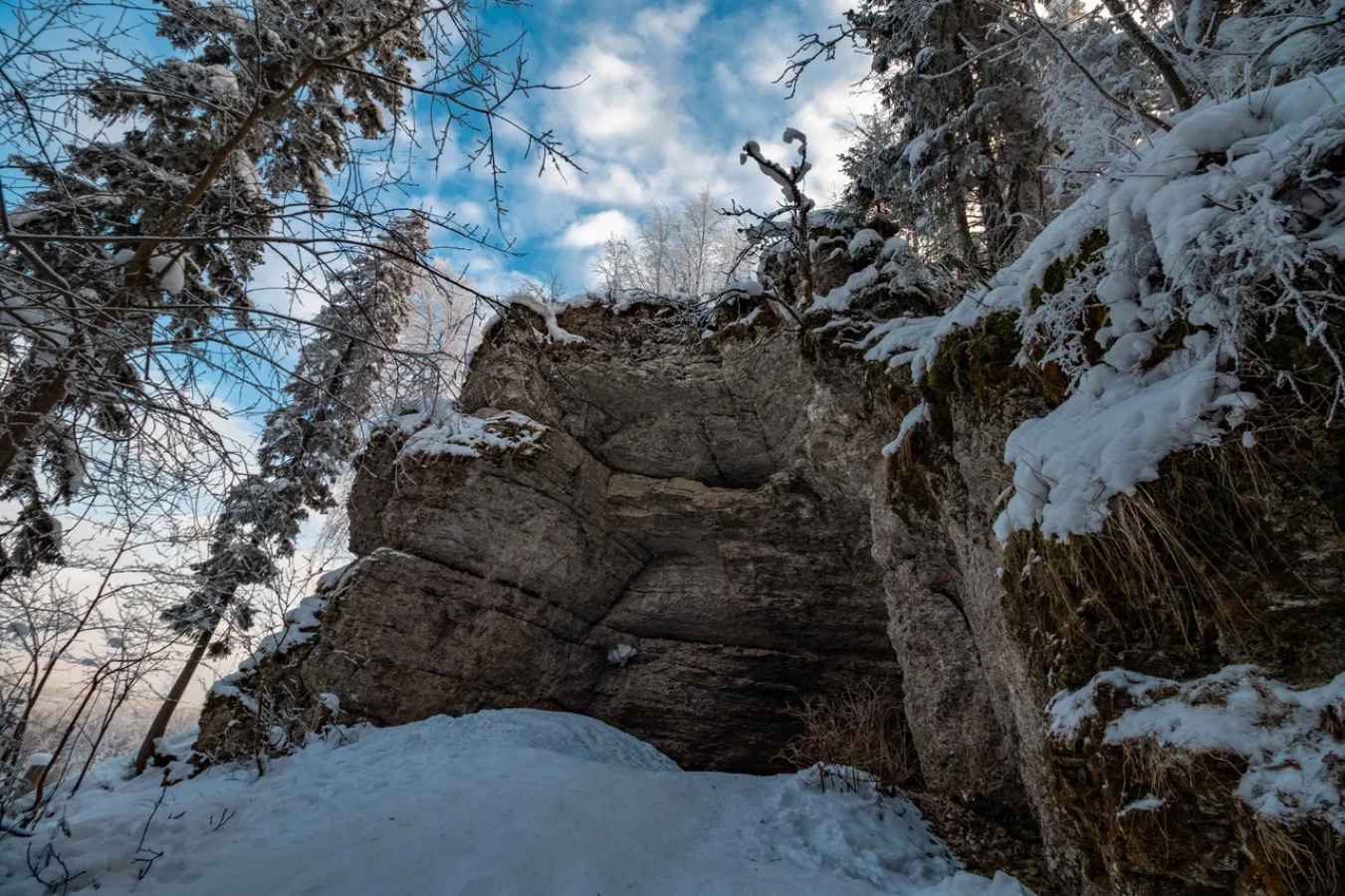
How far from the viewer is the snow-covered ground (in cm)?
383

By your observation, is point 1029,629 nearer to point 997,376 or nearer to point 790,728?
point 997,376

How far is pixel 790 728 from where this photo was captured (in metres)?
9.34

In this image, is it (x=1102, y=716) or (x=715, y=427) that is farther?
(x=715, y=427)

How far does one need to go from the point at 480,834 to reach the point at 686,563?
5.55 m

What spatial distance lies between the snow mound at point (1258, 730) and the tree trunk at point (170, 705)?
1090cm

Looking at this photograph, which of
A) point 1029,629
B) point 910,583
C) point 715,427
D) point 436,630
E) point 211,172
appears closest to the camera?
point 211,172

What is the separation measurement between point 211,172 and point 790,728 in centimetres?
975

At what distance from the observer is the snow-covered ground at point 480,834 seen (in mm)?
3830

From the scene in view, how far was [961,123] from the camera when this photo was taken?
804 cm

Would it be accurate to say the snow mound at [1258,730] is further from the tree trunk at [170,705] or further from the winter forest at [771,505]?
the tree trunk at [170,705]

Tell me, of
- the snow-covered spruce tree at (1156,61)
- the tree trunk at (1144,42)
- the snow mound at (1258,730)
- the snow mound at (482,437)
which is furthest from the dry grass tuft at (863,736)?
the tree trunk at (1144,42)

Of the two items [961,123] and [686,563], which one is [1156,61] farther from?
[686,563]

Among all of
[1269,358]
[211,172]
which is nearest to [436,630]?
[211,172]

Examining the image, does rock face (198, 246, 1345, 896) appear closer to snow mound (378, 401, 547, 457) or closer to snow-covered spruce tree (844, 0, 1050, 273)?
snow mound (378, 401, 547, 457)
